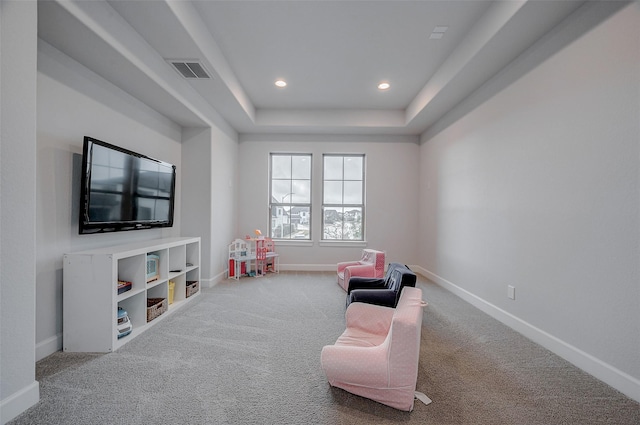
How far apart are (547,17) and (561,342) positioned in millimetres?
2566

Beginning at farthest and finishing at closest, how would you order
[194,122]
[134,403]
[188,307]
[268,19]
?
[194,122], [188,307], [268,19], [134,403]

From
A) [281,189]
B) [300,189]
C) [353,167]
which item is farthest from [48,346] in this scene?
[353,167]

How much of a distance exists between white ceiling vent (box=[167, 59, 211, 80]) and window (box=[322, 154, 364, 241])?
2932 millimetres

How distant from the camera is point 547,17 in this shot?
7.20ft

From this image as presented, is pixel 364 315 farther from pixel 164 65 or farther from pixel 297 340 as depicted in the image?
pixel 164 65

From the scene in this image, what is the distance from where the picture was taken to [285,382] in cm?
186

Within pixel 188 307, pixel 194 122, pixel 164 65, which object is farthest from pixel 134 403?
pixel 194 122

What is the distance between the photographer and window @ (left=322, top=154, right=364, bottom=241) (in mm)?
5574

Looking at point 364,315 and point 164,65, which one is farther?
point 164,65

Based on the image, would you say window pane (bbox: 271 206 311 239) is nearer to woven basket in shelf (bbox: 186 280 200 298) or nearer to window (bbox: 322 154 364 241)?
window (bbox: 322 154 364 241)

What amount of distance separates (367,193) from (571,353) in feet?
12.3

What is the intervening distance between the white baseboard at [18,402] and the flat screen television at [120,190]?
46.0 inches

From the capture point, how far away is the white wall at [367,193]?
543 centimetres

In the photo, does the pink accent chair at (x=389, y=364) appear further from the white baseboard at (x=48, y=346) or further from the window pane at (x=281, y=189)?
the window pane at (x=281, y=189)
